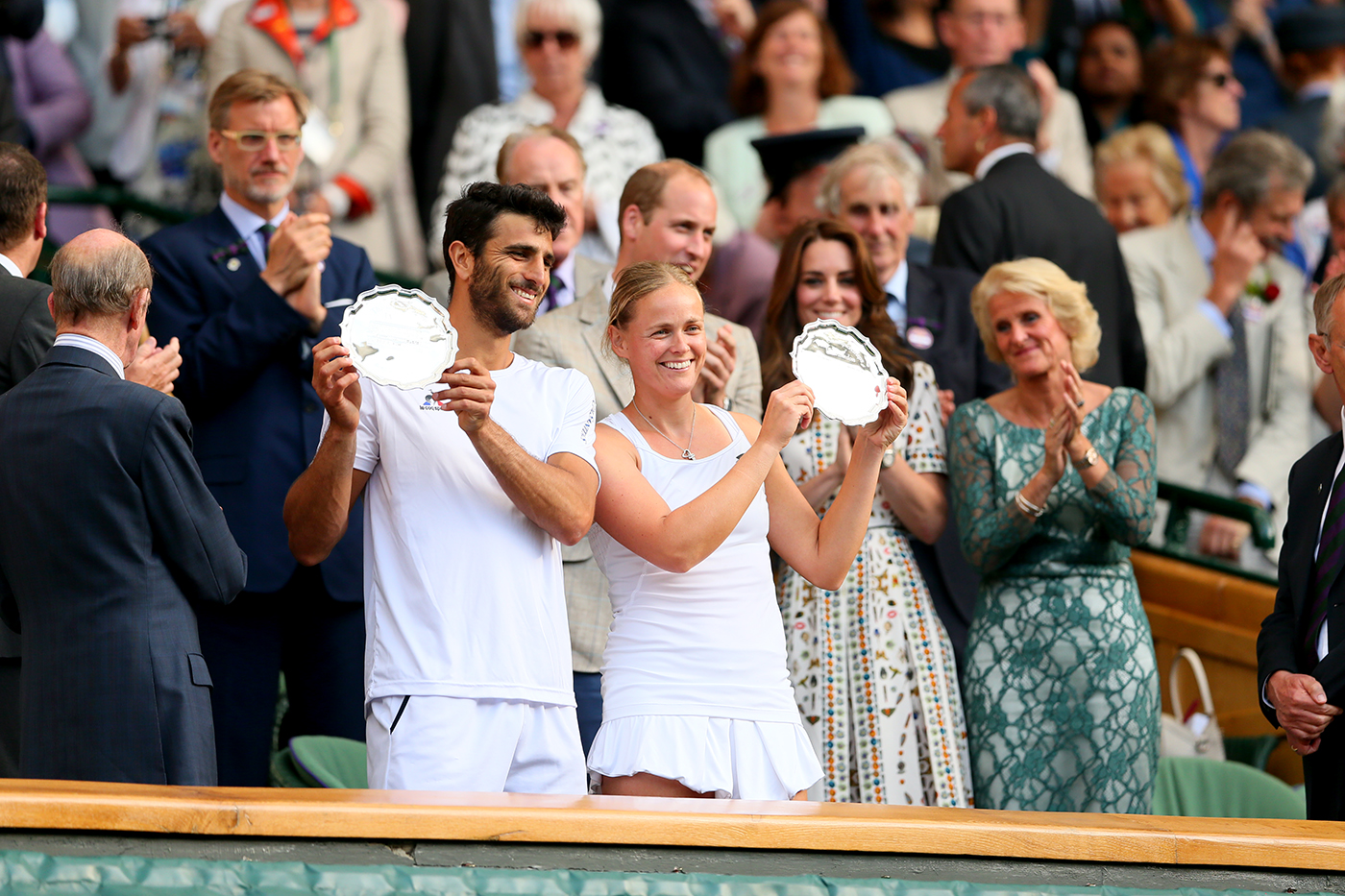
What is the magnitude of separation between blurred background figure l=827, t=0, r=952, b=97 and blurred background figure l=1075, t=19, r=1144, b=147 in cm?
80

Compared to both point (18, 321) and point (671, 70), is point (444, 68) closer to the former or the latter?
point (671, 70)

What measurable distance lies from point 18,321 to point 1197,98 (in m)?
5.79

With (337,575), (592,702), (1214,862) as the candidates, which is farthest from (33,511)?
(1214,862)

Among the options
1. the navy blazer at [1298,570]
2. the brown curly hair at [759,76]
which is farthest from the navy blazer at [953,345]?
the brown curly hair at [759,76]

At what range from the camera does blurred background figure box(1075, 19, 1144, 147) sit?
→ 316 inches

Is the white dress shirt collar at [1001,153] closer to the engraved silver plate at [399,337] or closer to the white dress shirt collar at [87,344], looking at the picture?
the engraved silver plate at [399,337]

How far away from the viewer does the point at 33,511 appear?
3072mm

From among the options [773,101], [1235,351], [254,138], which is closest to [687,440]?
[254,138]

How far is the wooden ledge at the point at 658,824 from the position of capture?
2387 millimetres

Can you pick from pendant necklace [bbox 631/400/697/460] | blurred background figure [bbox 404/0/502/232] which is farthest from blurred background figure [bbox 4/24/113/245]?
pendant necklace [bbox 631/400/697/460]

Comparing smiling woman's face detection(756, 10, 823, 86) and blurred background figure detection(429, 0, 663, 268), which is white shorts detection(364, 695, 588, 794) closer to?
blurred background figure detection(429, 0, 663, 268)

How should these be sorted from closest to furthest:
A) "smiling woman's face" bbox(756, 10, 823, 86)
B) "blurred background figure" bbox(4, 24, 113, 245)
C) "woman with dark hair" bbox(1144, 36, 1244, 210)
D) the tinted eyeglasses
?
the tinted eyeglasses, "blurred background figure" bbox(4, 24, 113, 245), "smiling woman's face" bbox(756, 10, 823, 86), "woman with dark hair" bbox(1144, 36, 1244, 210)

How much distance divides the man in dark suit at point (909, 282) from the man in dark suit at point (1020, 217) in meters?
0.34

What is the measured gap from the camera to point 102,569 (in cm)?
305
